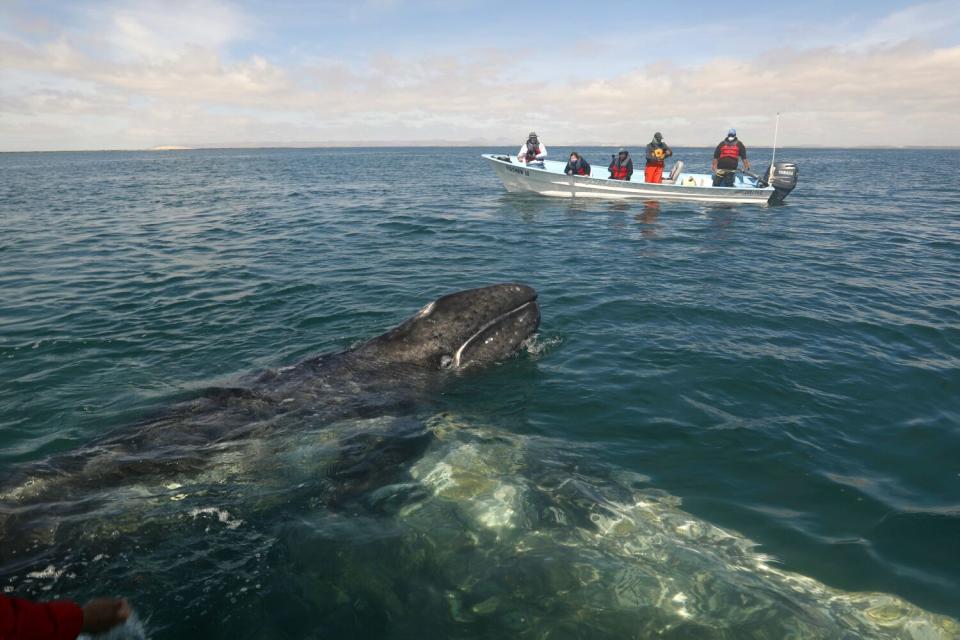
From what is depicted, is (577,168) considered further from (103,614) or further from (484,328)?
(103,614)

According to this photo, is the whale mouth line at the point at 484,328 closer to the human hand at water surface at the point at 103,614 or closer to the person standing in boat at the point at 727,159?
the human hand at water surface at the point at 103,614

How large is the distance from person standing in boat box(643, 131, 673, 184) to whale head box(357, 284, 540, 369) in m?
22.9

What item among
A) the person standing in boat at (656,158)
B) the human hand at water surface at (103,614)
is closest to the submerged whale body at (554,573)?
the human hand at water surface at (103,614)

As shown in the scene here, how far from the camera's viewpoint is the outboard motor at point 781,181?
28.4 m

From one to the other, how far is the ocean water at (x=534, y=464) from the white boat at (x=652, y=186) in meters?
13.7

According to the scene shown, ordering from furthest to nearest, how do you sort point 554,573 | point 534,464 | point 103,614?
point 534,464 < point 554,573 < point 103,614


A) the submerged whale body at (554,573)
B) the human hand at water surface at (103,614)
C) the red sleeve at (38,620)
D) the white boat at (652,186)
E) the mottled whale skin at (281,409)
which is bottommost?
the submerged whale body at (554,573)

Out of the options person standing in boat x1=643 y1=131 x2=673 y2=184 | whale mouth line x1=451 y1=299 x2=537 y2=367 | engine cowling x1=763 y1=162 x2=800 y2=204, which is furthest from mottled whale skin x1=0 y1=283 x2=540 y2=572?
engine cowling x1=763 y1=162 x2=800 y2=204

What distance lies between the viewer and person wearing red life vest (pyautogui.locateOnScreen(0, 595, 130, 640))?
7.29 feet

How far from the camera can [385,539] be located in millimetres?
4949

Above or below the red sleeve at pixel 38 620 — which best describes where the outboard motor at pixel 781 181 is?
above

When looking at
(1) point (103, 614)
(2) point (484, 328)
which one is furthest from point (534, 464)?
(1) point (103, 614)

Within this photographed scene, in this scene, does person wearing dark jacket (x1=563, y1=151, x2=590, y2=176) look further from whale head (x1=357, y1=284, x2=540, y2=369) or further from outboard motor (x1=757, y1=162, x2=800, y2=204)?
whale head (x1=357, y1=284, x2=540, y2=369)

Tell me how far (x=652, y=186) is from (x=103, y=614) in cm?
3006
